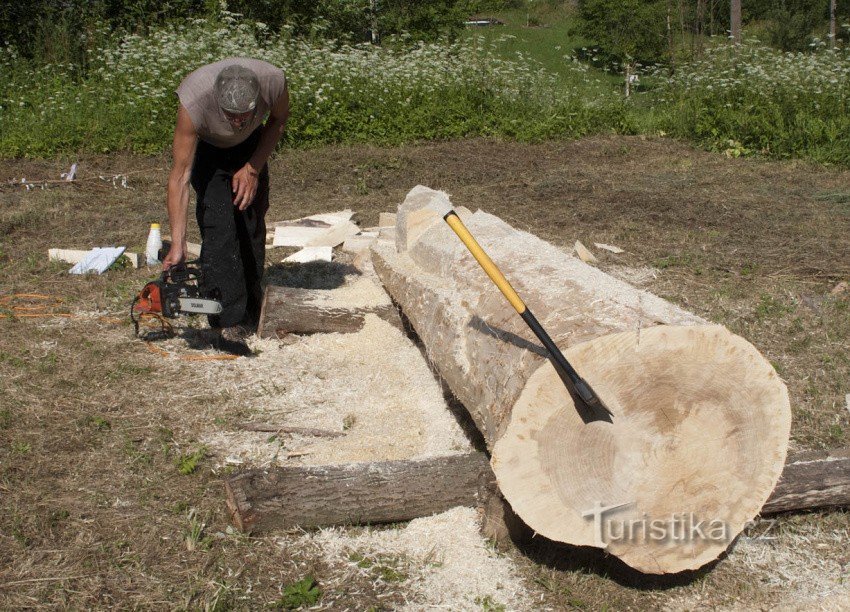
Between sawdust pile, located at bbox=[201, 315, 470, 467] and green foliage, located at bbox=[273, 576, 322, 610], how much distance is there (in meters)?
0.83

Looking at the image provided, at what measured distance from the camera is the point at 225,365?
492 cm

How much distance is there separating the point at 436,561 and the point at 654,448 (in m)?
0.91

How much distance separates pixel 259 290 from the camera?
221 inches

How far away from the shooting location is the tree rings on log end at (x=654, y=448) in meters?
2.92

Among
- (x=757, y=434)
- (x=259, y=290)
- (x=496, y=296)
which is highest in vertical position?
(x=496, y=296)

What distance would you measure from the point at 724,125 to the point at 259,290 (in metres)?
7.89

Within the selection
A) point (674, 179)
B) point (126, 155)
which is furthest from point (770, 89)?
point (126, 155)

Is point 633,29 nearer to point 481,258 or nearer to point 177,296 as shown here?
point 177,296

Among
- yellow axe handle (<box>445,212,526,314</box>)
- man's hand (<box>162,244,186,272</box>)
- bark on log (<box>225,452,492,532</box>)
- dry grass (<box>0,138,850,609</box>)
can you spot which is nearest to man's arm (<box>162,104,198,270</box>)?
man's hand (<box>162,244,186,272</box>)

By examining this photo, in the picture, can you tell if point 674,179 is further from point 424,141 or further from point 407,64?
point 407,64

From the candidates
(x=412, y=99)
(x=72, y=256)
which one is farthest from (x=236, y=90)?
(x=412, y=99)

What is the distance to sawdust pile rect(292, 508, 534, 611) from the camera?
3033 millimetres

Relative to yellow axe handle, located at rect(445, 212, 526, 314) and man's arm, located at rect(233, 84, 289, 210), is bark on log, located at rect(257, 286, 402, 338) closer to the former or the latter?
man's arm, located at rect(233, 84, 289, 210)

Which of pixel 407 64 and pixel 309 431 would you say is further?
pixel 407 64
